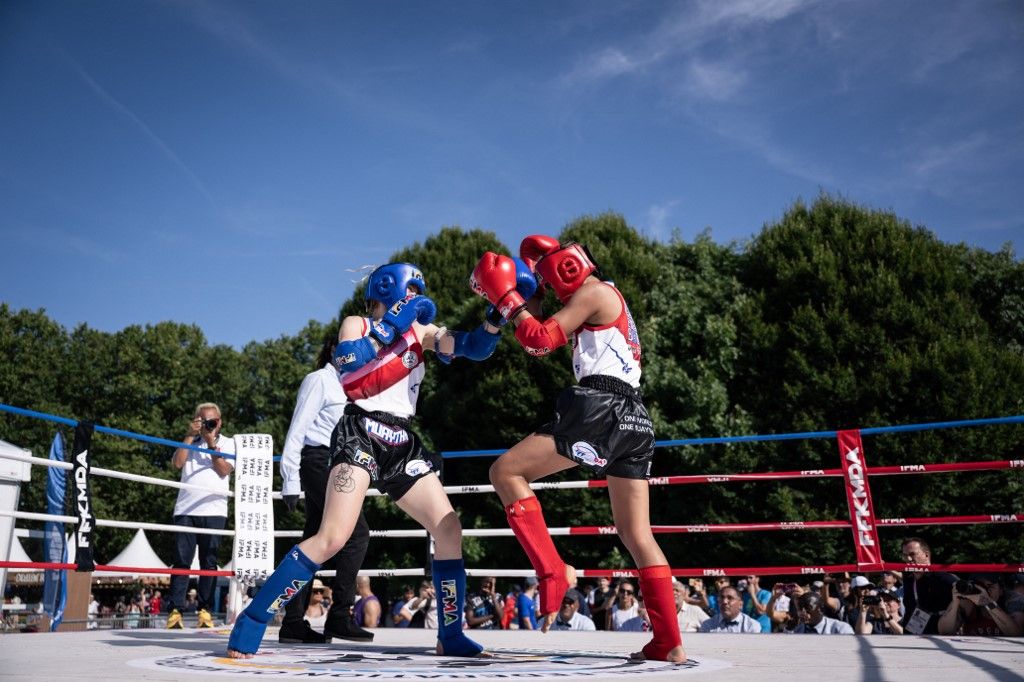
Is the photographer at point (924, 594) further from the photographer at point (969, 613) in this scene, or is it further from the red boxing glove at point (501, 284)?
the red boxing glove at point (501, 284)

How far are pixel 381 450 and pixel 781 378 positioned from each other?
43.4 ft

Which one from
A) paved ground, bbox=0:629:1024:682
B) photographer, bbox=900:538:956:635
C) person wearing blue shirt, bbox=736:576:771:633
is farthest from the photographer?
person wearing blue shirt, bbox=736:576:771:633

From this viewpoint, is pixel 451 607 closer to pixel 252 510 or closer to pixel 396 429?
pixel 396 429

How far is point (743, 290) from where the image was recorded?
17250 mm

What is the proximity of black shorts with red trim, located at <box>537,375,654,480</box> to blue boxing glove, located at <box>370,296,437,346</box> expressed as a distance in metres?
0.70

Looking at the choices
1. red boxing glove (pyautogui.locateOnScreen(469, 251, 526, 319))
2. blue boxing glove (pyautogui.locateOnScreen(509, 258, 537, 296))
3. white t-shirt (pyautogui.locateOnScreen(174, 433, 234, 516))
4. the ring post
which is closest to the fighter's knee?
red boxing glove (pyautogui.locateOnScreen(469, 251, 526, 319))

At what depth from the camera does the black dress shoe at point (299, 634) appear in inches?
169

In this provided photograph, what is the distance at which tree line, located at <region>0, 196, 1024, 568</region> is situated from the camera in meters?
13.8

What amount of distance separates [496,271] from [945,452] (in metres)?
12.6

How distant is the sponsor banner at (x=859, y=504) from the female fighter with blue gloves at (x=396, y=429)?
278 centimetres

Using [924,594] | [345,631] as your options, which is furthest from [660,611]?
[924,594]

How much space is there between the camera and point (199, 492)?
627 centimetres

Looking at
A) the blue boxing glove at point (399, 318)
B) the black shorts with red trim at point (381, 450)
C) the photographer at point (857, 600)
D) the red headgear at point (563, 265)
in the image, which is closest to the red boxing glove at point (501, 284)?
the red headgear at point (563, 265)

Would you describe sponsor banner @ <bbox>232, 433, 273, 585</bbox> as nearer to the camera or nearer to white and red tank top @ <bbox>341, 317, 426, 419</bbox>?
white and red tank top @ <bbox>341, 317, 426, 419</bbox>
